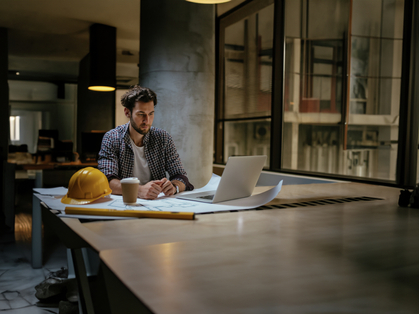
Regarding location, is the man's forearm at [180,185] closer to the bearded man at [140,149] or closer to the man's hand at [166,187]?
the bearded man at [140,149]

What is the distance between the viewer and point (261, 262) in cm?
67

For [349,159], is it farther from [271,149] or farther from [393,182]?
[271,149]

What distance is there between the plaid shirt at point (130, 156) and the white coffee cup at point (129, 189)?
0.57 metres

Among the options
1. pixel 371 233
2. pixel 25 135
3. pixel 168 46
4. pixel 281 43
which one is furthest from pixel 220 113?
pixel 25 135

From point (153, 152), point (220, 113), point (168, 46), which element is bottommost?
point (153, 152)

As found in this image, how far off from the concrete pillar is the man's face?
1.21 meters

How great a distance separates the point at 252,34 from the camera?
179 inches

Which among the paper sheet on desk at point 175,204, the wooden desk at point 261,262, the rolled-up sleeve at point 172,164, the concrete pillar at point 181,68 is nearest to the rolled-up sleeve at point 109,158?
the rolled-up sleeve at point 172,164

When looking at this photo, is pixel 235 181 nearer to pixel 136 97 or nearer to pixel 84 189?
pixel 84 189

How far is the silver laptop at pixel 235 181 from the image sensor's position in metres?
1.29

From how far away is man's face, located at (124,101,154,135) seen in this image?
6.45ft

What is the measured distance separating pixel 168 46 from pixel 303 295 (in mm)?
2960

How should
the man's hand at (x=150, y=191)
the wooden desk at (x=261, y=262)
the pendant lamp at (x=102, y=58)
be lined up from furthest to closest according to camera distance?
the pendant lamp at (x=102, y=58)
the man's hand at (x=150, y=191)
the wooden desk at (x=261, y=262)

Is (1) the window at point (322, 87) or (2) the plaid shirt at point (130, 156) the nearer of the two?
(2) the plaid shirt at point (130, 156)
